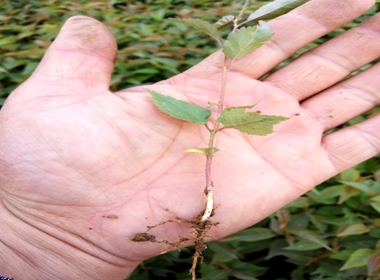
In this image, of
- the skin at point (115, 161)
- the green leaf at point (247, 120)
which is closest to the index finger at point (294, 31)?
the skin at point (115, 161)

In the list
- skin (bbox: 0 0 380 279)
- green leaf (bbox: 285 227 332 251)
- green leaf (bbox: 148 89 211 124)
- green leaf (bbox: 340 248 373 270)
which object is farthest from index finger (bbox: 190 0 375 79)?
green leaf (bbox: 340 248 373 270)

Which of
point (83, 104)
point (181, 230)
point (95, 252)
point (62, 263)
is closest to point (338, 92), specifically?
point (181, 230)

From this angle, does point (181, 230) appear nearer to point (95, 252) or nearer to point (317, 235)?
point (95, 252)

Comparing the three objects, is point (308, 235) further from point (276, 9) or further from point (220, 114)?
point (276, 9)

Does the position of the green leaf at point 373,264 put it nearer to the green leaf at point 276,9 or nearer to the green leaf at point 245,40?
the green leaf at point 245,40

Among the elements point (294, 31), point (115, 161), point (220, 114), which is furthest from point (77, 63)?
point (294, 31)
